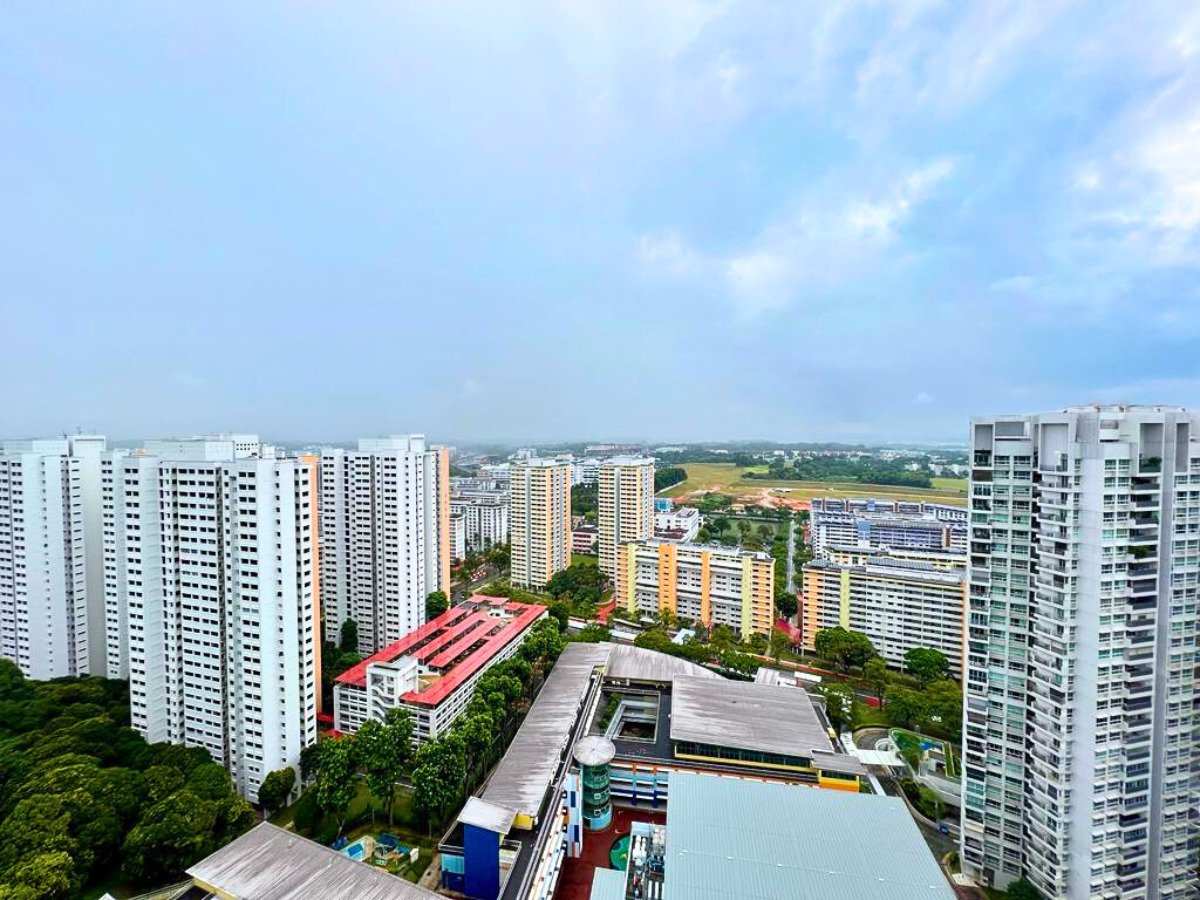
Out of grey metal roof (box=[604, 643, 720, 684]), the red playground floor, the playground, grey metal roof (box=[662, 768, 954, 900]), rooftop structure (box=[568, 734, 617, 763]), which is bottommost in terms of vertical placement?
the red playground floor

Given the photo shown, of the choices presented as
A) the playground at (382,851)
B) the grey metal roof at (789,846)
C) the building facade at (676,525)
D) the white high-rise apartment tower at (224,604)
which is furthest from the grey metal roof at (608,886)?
the building facade at (676,525)

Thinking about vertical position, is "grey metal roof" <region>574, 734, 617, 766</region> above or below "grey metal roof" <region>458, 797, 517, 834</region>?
below

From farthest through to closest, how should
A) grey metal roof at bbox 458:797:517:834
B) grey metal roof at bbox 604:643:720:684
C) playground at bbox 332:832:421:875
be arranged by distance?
grey metal roof at bbox 604:643:720:684
playground at bbox 332:832:421:875
grey metal roof at bbox 458:797:517:834

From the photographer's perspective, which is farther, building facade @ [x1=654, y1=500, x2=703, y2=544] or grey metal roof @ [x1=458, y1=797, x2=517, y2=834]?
building facade @ [x1=654, y1=500, x2=703, y2=544]

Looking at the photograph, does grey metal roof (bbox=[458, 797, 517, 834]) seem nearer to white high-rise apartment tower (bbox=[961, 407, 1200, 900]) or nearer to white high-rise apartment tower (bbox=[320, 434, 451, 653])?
white high-rise apartment tower (bbox=[961, 407, 1200, 900])

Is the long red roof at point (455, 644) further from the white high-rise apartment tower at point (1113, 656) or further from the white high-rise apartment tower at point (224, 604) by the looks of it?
the white high-rise apartment tower at point (1113, 656)

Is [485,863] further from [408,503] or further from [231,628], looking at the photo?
[408,503]

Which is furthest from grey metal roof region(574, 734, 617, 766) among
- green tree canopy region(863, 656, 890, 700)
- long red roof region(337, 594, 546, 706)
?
green tree canopy region(863, 656, 890, 700)

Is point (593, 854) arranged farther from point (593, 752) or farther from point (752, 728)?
point (752, 728)
